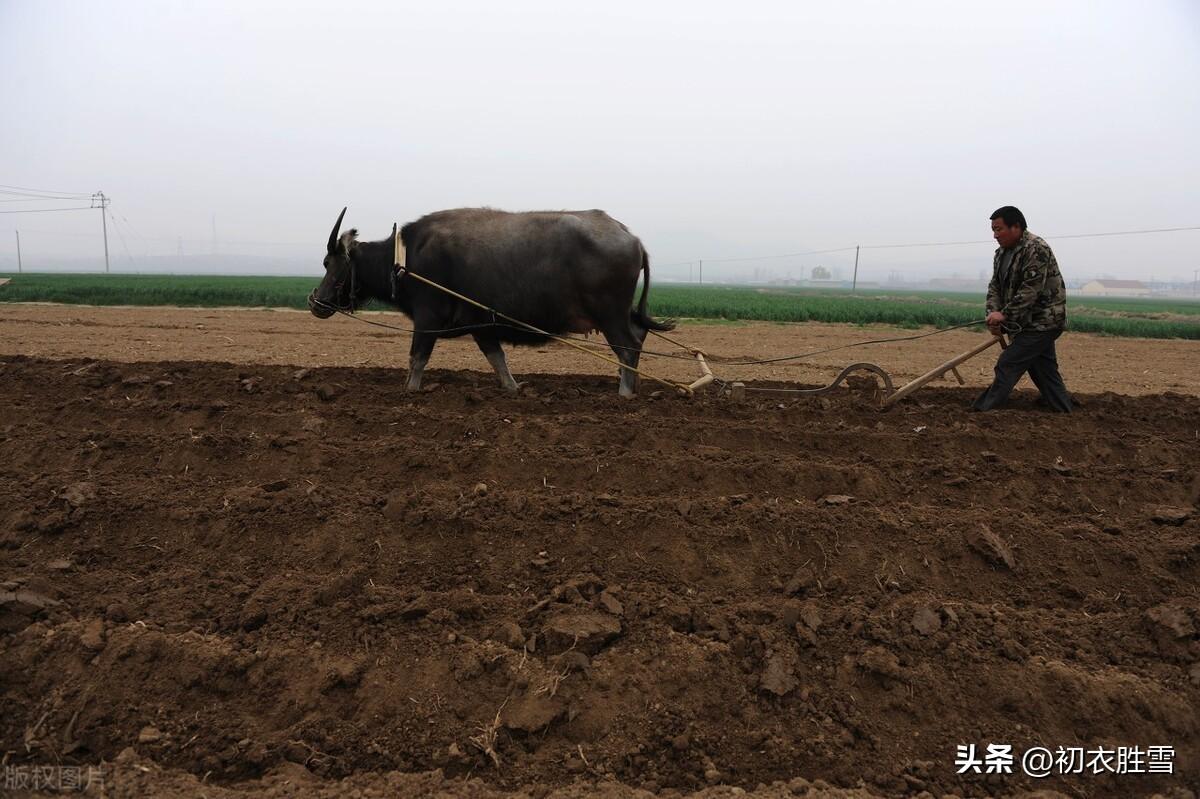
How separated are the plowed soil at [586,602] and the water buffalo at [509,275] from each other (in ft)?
5.40

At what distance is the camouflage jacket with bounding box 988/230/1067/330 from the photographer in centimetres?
705

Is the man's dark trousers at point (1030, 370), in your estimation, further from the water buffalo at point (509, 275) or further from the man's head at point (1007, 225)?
the water buffalo at point (509, 275)

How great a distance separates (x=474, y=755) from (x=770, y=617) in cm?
159

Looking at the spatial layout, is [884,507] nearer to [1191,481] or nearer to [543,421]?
[1191,481]

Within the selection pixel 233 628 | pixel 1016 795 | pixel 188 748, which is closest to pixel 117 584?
pixel 233 628

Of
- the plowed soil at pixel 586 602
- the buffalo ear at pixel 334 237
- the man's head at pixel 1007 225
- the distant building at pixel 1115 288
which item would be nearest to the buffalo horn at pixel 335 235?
the buffalo ear at pixel 334 237

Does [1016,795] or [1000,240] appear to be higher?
[1000,240]

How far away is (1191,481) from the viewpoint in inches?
213

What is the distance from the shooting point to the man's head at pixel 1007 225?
7000mm

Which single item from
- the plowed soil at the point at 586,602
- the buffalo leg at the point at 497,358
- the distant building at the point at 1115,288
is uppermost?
the distant building at the point at 1115,288

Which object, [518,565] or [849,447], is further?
[849,447]

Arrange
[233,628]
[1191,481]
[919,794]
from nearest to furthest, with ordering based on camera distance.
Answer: [919,794], [233,628], [1191,481]

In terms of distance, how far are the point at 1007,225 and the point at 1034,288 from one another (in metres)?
A: 0.66

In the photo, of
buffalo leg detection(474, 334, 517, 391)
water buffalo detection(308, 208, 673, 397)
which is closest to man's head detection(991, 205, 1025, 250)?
water buffalo detection(308, 208, 673, 397)
